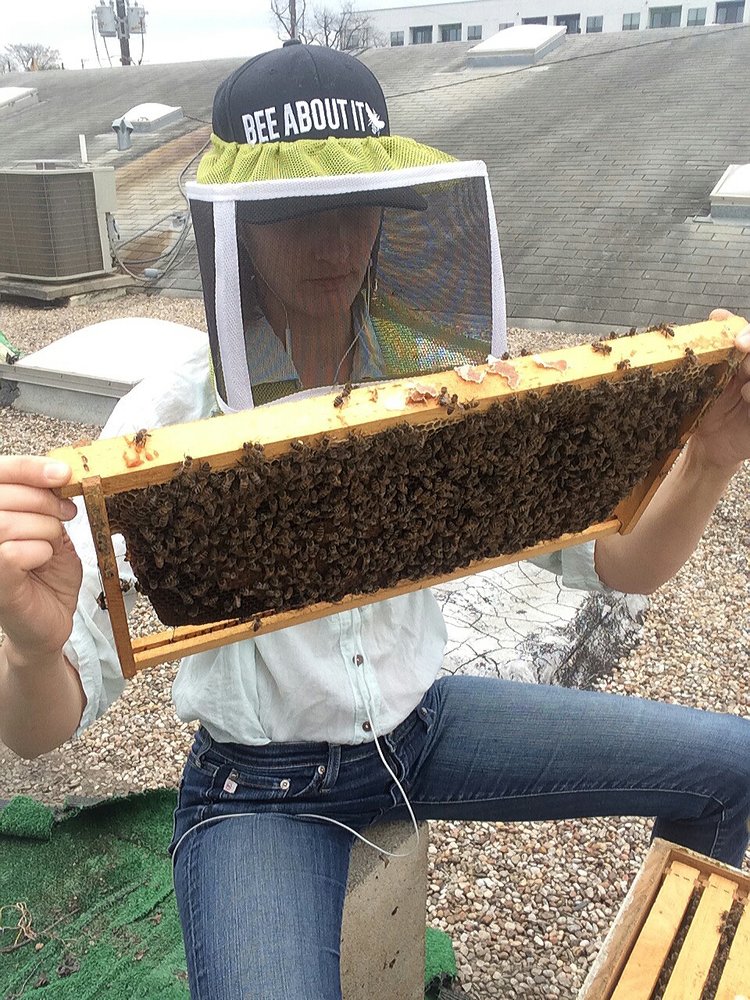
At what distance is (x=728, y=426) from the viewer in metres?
1.78

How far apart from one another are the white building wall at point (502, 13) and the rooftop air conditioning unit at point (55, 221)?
38573 mm

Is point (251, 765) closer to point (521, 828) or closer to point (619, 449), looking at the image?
point (619, 449)

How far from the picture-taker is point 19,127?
2327 centimetres

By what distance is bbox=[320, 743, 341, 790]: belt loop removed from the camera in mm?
1791

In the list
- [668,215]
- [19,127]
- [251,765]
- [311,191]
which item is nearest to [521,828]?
[251,765]

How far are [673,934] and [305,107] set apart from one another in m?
2.03

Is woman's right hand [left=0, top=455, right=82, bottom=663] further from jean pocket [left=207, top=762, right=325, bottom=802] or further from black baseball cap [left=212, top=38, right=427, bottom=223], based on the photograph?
black baseball cap [left=212, top=38, right=427, bottom=223]

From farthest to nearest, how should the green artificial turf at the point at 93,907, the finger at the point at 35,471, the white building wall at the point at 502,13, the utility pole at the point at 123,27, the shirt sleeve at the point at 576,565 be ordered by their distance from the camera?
the white building wall at the point at 502,13
the utility pole at the point at 123,27
the green artificial turf at the point at 93,907
the shirt sleeve at the point at 576,565
the finger at the point at 35,471

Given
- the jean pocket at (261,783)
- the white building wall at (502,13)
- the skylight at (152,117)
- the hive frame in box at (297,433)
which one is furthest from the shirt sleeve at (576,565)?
the white building wall at (502,13)

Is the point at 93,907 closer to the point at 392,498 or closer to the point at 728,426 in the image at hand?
the point at 392,498

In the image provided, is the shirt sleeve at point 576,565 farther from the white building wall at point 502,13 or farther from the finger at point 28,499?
Answer: the white building wall at point 502,13

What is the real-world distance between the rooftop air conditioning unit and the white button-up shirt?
416 inches

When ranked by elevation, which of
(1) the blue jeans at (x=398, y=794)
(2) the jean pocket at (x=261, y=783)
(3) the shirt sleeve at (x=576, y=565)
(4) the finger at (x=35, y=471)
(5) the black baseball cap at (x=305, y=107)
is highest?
(5) the black baseball cap at (x=305, y=107)

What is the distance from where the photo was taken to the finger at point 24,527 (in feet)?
3.89
